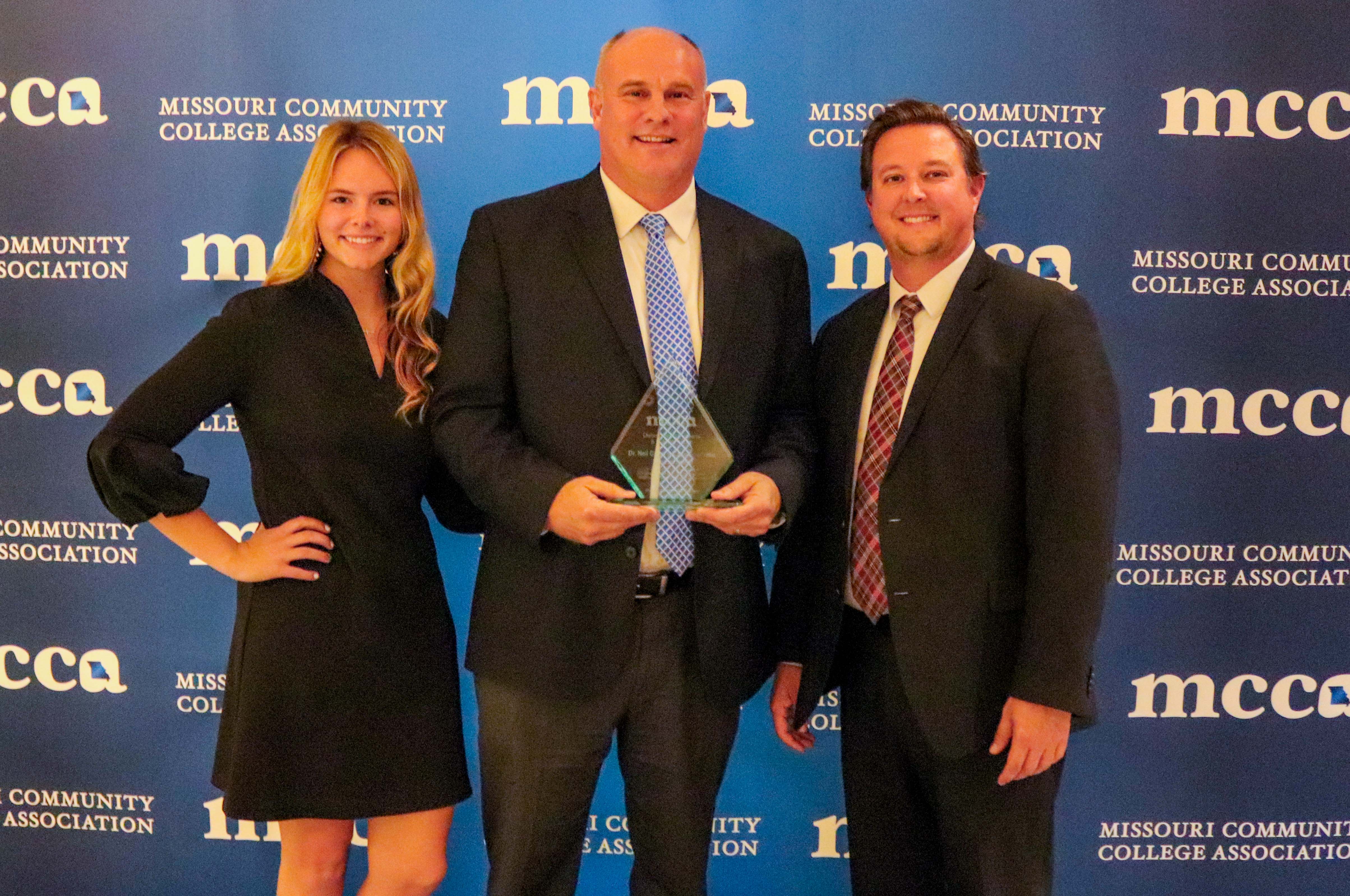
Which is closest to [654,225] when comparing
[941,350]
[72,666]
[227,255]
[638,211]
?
[638,211]

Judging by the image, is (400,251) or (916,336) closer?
(916,336)

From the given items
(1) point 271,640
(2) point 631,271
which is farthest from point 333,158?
(1) point 271,640

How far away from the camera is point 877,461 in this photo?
2.15m

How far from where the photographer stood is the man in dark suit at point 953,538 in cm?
196

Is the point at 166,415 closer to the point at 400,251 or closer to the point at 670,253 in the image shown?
the point at 400,251

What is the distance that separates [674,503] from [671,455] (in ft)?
0.31

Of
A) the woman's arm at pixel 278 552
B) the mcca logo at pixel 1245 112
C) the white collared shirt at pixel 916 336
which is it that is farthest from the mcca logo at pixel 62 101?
the mcca logo at pixel 1245 112

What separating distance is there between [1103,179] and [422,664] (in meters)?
2.30

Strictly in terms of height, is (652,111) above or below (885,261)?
above

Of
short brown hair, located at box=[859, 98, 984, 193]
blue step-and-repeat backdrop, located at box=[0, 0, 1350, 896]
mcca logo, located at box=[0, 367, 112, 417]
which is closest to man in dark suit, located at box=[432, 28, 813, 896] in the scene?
short brown hair, located at box=[859, 98, 984, 193]

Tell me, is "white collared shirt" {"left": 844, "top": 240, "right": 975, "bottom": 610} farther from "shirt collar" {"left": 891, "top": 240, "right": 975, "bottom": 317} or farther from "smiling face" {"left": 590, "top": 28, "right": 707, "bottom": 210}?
"smiling face" {"left": 590, "top": 28, "right": 707, "bottom": 210}

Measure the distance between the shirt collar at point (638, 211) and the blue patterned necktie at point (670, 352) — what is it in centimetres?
2

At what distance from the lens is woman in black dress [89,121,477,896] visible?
2.19m

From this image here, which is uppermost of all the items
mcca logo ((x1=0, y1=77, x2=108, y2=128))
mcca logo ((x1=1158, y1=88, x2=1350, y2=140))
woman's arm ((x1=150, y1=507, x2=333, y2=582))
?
mcca logo ((x1=0, y1=77, x2=108, y2=128))
